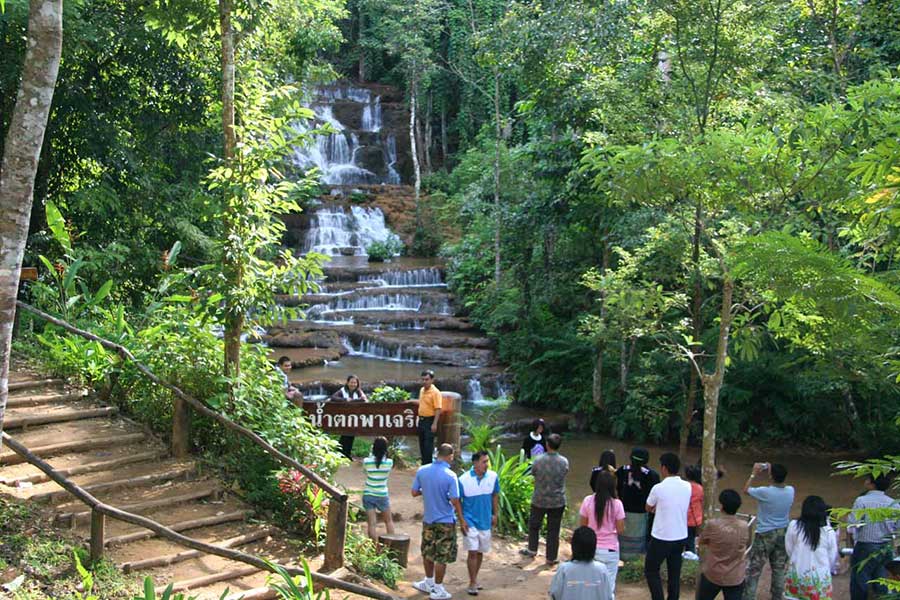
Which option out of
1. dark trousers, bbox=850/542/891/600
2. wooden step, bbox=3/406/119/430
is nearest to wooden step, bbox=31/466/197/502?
wooden step, bbox=3/406/119/430

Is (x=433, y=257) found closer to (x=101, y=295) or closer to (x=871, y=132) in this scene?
(x=101, y=295)

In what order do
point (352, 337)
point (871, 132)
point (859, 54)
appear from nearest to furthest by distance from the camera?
point (871, 132) < point (859, 54) < point (352, 337)

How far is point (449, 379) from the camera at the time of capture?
67.1 ft

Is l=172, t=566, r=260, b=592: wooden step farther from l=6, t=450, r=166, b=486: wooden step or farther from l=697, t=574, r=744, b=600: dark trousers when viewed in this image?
l=697, t=574, r=744, b=600: dark trousers

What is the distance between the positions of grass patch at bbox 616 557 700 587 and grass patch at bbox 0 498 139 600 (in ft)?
16.3

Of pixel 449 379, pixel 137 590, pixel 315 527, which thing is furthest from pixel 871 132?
pixel 449 379

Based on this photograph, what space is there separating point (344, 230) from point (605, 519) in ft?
86.9

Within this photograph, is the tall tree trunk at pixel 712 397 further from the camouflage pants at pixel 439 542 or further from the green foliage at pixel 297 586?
the green foliage at pixel 297 586

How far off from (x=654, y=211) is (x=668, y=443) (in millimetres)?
5203

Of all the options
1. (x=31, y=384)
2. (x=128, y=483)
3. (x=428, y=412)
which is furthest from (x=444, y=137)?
(x=128, y=483)

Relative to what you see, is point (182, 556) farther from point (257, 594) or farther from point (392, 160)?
point (392, 160)

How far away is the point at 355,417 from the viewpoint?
33.0 ft

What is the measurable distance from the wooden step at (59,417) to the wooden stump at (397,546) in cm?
326

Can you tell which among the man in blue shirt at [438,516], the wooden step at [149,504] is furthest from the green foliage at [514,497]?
the wooden step at [149,504]
